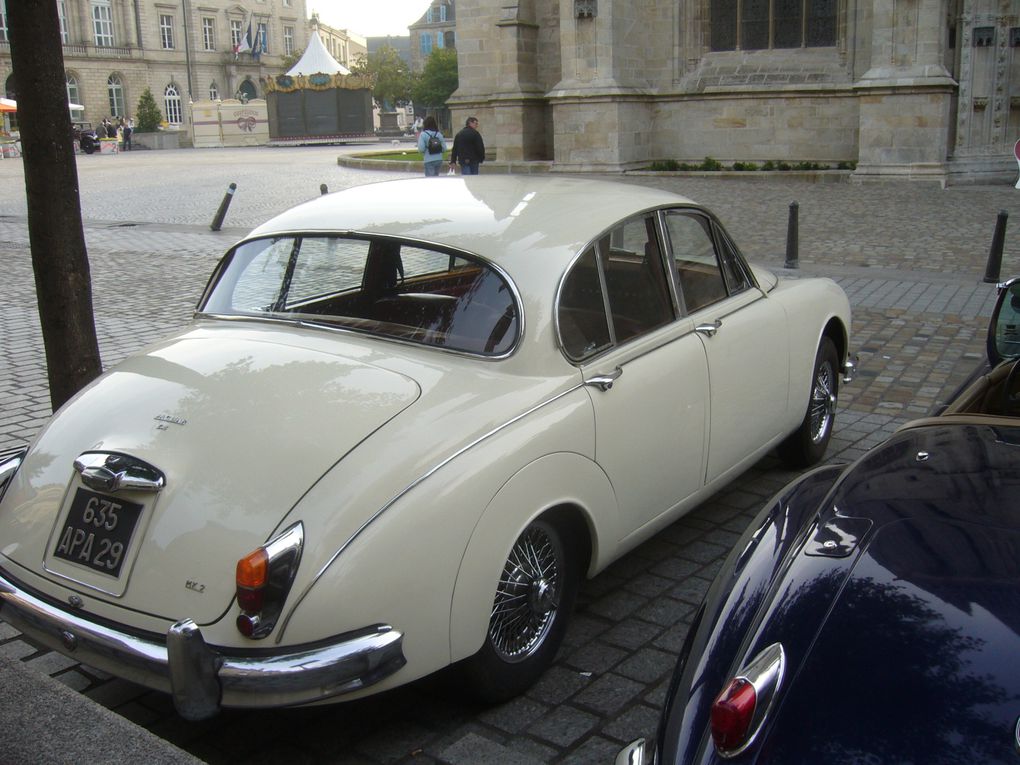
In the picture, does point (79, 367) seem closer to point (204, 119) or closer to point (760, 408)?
point (760, 408)

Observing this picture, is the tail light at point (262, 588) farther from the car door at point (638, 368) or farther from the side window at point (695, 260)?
the side window at point (695, 260)

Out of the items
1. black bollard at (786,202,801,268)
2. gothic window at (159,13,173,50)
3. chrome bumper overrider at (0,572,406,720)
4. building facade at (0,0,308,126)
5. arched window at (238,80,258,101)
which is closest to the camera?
chrome bumper overrider at (0,572,406,720)

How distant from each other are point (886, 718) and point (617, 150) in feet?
74.5

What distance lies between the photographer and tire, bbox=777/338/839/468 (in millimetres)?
5402

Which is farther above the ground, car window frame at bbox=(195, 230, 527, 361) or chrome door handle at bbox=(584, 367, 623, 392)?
car window frame at bbox=(195, 230, 527, 361)

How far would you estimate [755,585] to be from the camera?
2.43 meters

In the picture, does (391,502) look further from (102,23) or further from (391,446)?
(102,23)

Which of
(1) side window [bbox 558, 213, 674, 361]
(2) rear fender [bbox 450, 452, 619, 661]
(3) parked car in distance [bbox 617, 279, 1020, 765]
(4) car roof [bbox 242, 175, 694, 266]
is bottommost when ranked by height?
(2) rear fender [bbox 450, 452, 619, 661]

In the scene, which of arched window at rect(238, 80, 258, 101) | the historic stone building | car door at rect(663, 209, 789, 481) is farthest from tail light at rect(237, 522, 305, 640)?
arched window at rect(238, 80, 258, 101)

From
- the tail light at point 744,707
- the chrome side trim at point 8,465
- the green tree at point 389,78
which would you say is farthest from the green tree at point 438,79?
the tail light at point 744,707

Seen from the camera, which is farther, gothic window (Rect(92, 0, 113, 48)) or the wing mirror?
gothic window (Rect(92, 0, 113, 48))

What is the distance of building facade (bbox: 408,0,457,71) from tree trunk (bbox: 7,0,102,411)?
146349mm

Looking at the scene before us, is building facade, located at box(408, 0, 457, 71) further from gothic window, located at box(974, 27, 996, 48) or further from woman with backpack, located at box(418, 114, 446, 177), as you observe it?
gothic window, located at box(974, 27, 996, 48)

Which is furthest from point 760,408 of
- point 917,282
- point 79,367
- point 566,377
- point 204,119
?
point 204,119
